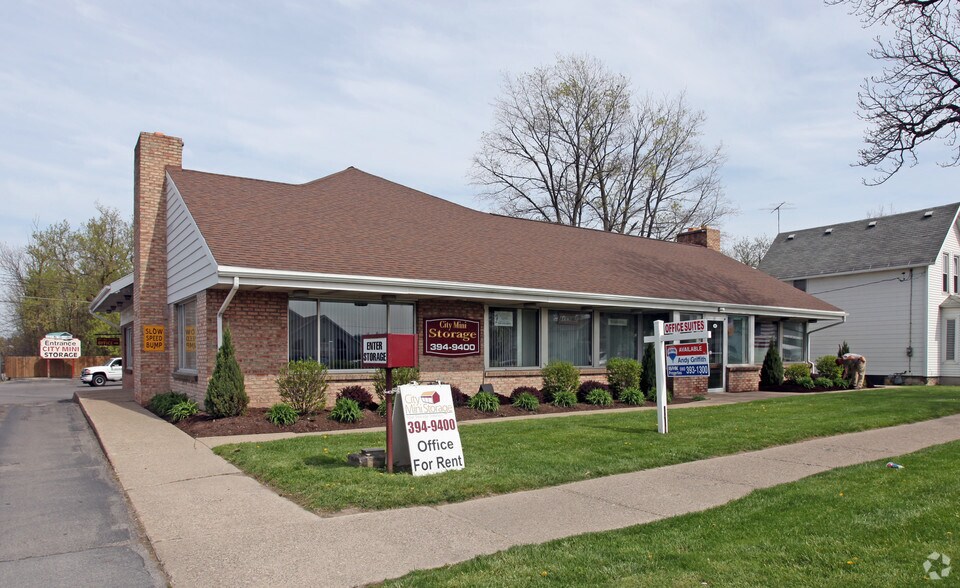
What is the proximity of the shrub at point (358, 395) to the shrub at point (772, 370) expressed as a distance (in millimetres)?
13911

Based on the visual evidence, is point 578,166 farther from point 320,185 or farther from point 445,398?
point 445,398

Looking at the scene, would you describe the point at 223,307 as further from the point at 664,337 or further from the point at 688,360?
the point at 688,360

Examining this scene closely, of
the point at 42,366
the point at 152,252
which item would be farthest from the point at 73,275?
the point at 152,252

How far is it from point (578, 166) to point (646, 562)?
35766 millimetres

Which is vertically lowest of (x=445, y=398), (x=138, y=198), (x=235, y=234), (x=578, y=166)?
(x=445, y=398)

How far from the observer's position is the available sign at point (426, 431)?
8.00 m

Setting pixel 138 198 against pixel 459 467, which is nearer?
pixel 459 467

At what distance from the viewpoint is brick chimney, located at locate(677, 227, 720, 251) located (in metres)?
28.0

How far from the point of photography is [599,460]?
29.3 feet

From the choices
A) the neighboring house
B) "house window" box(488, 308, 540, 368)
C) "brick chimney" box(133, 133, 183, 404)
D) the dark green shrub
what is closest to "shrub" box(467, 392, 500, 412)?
"house window" box(488, 308, 540, 368)

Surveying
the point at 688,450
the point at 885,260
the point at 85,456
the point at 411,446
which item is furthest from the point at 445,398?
the point at 885,260

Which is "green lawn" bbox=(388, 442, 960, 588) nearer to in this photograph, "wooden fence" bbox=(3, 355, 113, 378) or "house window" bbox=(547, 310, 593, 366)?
"house window" bbox=(547, 310, 593, 366)

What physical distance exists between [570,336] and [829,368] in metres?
10.6

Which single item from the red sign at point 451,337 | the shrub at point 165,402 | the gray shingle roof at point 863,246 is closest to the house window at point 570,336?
the red sign at point 451,337
